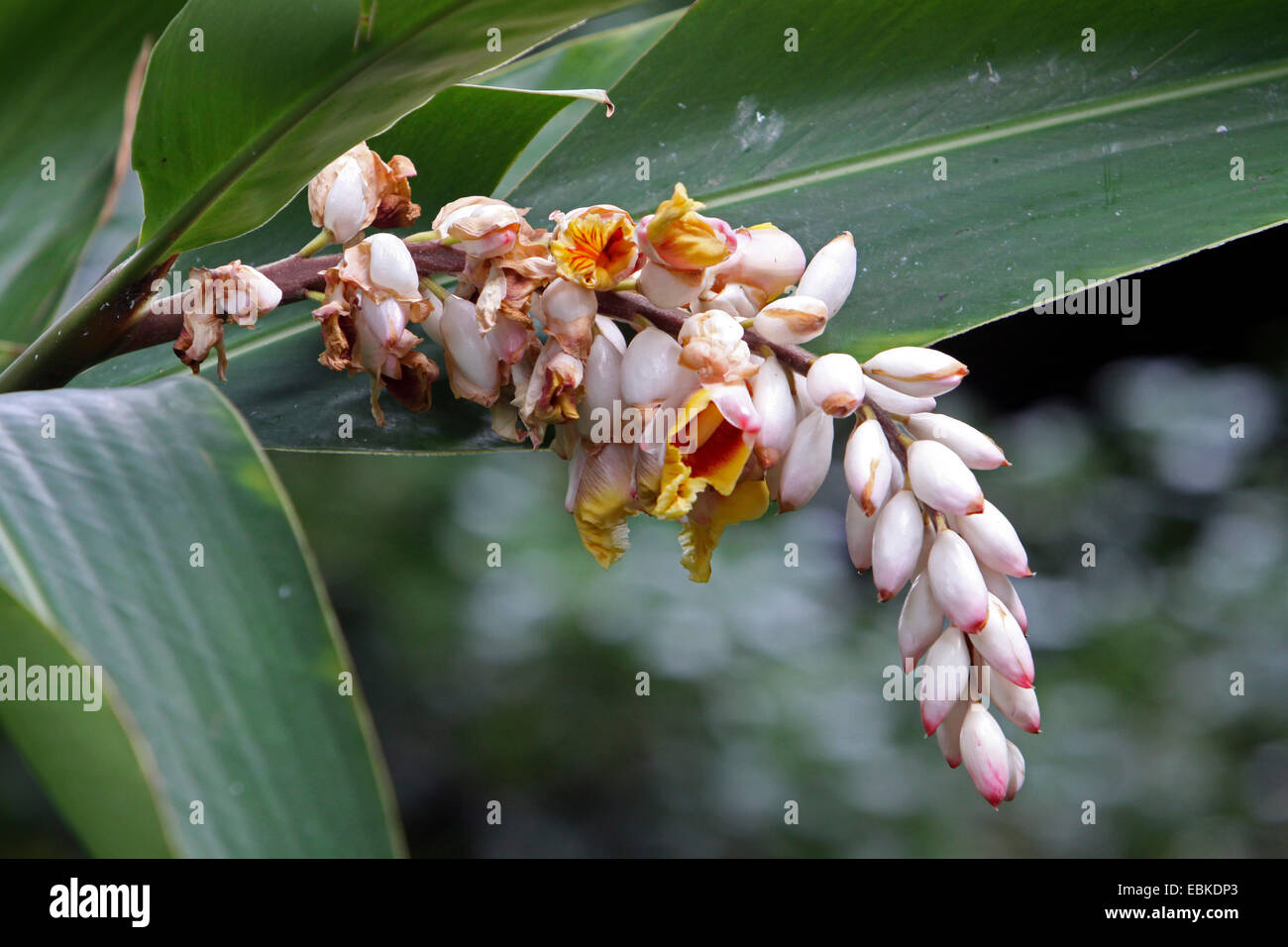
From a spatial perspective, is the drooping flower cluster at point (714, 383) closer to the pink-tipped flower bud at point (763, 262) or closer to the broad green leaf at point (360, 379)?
the pink-tipped flower bud at point (763, 262)

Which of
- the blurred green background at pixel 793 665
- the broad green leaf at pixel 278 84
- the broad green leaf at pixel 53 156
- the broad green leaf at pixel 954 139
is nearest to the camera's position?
the broad green leaf at pixel 278 84

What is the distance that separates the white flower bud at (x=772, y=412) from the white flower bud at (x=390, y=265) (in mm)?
185

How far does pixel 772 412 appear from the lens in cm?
51

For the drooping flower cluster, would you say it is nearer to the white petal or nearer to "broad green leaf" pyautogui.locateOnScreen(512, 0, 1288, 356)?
the white petal

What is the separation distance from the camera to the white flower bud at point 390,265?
20.2 inches

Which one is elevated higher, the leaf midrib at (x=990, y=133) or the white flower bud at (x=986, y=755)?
the leaf midrib at (x=990, y=133)

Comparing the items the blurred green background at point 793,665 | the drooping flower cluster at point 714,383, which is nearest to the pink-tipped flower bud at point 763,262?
the drooping flower cluster at point 714,383

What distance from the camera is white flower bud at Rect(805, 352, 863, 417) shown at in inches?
18.8

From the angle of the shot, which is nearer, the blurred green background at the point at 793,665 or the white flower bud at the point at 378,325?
the white flower bud at the point at 378,325

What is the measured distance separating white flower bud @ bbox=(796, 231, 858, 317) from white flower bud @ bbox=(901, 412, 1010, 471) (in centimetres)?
8

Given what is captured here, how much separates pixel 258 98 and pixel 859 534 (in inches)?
15.2

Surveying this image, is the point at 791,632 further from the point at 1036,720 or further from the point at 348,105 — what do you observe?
the point at 348,105

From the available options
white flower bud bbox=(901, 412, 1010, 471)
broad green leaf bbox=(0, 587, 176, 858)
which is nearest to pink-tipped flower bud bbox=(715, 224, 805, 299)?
white flower bud bbox=(901, 412, 1010, 471)

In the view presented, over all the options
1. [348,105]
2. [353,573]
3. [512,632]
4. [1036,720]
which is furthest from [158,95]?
[353,573]
